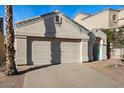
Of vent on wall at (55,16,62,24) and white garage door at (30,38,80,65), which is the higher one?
vent on wall at (55,16,62,24)

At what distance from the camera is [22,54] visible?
12750 millimetres

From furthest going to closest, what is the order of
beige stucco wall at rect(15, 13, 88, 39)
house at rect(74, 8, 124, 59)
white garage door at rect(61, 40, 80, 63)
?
house at rect(74, 8, 124, 59)
white garage door at rect(61, 40, 80, 63)
beige stucco wall at rect(15, 13, 88, 39)

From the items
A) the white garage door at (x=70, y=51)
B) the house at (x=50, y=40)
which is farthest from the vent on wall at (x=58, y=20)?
the white garage door at (x=70, y=51)

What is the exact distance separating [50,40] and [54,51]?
1019mm

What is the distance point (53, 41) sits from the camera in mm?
14297

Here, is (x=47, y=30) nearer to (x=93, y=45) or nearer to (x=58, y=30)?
(x=58, y=30)

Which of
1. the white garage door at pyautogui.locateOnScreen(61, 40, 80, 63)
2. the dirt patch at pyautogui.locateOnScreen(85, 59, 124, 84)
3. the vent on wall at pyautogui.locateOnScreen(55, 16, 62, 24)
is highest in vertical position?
the vent on wall at pyautogui.locateOnScreen(55, 16, 62, 24)

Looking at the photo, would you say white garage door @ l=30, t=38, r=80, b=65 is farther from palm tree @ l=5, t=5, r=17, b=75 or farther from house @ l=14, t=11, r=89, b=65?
palm tree @ l=5, t=5, r=17, b=75

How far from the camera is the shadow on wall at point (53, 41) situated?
13891 millimetres

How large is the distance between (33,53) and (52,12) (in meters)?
3.88

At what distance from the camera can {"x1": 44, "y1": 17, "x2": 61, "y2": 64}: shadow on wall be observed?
45.6 feet

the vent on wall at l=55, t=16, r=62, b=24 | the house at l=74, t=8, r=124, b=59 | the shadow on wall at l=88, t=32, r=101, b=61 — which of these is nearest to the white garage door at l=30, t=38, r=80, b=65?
the shadow on wall at l=88, t=32, r=101, b=61

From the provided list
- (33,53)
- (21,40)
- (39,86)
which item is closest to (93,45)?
(33,53)

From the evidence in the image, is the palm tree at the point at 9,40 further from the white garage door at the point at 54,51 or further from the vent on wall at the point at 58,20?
the vent on wall at the point at 58,20
